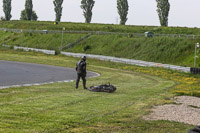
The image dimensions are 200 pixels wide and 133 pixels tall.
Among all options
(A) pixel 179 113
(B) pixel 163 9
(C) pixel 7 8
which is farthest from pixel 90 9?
(A) pixel 179 113

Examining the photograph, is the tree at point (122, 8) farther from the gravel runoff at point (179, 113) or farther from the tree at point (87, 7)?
the gravel runoff at point (179, 113)

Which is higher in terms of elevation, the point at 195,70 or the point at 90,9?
the point at 90,9

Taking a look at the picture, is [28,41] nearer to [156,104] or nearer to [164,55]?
[164,55]

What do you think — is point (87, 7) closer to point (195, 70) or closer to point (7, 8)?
point (7, 8)

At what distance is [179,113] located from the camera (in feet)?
46.5

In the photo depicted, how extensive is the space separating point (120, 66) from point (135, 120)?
3460 cm

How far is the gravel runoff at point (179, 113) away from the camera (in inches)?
509

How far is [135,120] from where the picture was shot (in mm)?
12250

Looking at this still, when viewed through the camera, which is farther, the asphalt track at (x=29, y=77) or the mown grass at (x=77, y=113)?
the asphalt track at (x=29, y=77)

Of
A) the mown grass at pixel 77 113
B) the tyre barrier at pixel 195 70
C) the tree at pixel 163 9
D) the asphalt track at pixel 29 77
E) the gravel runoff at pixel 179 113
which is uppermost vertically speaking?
the tree at pixel 163 9

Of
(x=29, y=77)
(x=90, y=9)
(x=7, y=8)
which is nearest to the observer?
(x=29, y=77)

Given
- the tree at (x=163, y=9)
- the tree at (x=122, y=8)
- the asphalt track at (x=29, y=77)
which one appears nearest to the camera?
the asphalt track at (x=29, y=77)

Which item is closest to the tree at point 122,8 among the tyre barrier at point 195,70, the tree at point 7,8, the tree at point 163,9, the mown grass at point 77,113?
the tree at point 163,9

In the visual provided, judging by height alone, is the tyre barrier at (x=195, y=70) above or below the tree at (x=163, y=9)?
below
